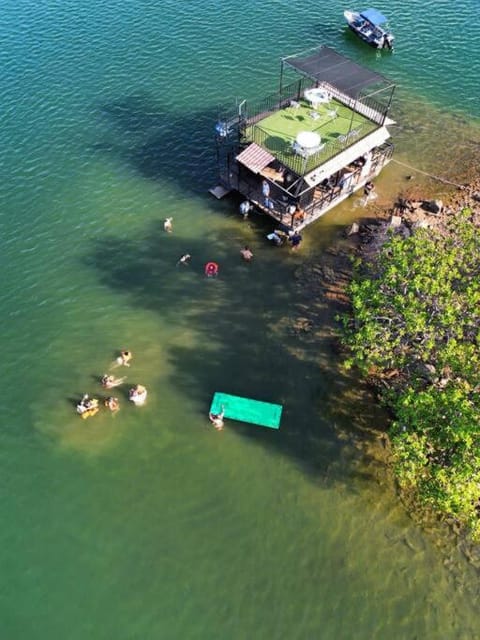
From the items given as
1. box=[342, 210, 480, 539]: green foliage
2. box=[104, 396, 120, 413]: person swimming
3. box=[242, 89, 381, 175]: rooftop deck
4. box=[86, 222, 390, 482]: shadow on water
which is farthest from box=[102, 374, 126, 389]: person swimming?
box=[242, 89, 381, 175]: rooftop deck

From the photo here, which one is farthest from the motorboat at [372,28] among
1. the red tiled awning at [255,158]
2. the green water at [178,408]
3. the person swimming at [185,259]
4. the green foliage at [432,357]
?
the person swimming at [185,259]

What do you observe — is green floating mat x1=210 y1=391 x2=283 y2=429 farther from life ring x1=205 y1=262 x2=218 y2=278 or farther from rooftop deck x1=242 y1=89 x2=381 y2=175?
rooftop deck x1=242 y1=89 x2=381 y2=175

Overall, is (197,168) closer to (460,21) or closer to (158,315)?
(158,315)

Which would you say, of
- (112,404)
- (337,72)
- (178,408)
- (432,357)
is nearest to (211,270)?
(178,408)

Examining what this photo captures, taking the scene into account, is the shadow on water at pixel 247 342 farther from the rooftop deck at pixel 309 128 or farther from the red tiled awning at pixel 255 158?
the rooftop deck at pixel 309 128

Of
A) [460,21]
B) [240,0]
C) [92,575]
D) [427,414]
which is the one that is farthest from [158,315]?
[460,21]
